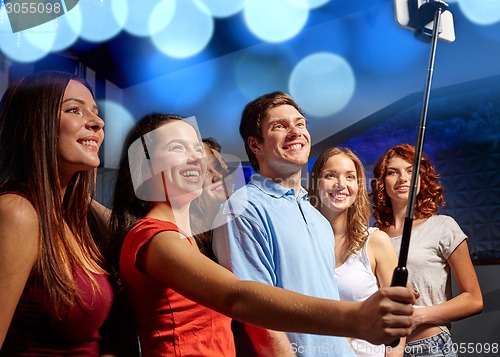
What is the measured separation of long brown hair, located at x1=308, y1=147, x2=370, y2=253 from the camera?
543mm

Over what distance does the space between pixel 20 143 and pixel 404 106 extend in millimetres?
387

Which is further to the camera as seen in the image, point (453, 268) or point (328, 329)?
point (453, 268)

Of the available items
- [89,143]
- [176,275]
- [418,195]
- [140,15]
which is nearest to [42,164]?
[89,143]

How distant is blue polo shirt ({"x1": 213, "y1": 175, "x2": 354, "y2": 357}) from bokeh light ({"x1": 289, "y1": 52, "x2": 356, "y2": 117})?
0.10 m

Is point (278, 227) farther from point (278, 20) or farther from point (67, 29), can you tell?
point (67, 29)

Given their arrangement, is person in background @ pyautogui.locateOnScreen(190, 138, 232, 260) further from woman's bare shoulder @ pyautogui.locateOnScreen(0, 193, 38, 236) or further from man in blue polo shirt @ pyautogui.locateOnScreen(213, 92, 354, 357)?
woman's bare shoulder @ pyautogui.locateOnScreen(0, 193, 38, 236)

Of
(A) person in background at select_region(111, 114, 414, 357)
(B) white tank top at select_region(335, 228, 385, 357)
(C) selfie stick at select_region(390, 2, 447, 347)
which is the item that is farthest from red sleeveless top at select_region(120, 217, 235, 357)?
(C) selfie stick at select_region(390, 2, 447, 347)

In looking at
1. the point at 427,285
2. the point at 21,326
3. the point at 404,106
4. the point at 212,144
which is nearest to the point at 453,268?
the point at 427,285

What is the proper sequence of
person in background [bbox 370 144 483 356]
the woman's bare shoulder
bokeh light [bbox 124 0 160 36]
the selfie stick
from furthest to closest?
bokeh light [bbox 124 0 160 36] → person in background [bbox 370 144 483 356] → the woman's bare shoulder → the selfie stick

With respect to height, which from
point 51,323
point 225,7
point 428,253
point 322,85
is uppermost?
point 225,7

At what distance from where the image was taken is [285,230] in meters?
0.51

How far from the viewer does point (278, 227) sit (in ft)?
1.66

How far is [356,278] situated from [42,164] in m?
0.30

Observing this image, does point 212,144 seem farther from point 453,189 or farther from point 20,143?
point 453,189
